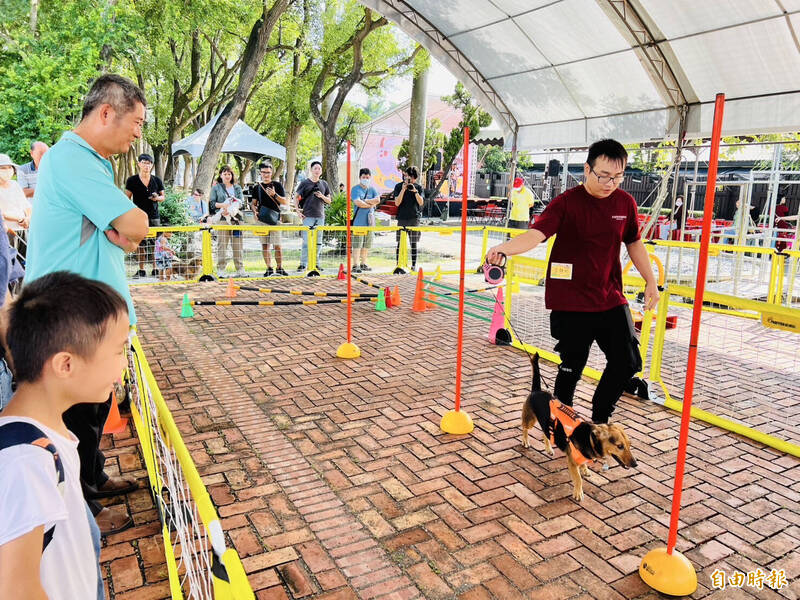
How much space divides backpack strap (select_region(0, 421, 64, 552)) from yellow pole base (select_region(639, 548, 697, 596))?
265cm

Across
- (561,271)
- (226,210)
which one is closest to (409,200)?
(226,210)

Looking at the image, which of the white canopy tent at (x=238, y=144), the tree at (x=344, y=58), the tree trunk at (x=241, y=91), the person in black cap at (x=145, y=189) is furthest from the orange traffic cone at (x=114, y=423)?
the tree at (x=344, y=58)

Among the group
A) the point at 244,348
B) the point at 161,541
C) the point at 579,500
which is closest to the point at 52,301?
the point at 161,541

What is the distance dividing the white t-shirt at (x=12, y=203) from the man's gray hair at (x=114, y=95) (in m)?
3.55

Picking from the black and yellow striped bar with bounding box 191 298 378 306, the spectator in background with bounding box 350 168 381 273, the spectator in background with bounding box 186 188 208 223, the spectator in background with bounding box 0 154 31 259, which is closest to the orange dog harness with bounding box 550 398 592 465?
the black and yellow striped bar with bounding box 191 298 378 306

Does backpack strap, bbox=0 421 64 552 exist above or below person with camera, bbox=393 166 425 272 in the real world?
below

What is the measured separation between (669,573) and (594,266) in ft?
6.06

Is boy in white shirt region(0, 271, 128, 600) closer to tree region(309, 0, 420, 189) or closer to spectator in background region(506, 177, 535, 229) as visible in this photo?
spectator in background region(506, 177, 535, 229)

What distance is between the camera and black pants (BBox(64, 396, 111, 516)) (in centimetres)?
287

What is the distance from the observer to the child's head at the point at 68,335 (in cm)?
142

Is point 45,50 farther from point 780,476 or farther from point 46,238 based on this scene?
point 780,476

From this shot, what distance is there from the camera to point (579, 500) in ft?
11.9

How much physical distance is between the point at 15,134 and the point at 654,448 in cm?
1372

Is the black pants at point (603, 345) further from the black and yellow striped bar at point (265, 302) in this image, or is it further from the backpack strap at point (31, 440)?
the black and yellow striped bar at point (265, 302)
